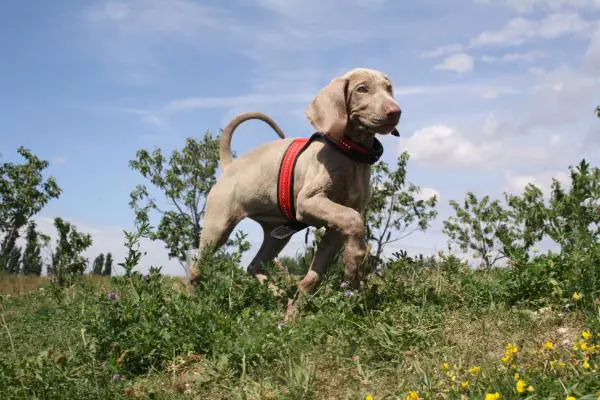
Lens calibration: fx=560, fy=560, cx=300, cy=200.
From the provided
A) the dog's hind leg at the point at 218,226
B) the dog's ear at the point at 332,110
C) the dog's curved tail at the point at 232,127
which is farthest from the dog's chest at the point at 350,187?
the dog's curved tail at the point at 232,127

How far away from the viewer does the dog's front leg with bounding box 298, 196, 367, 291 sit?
4.80 m

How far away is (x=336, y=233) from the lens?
5.35 meters

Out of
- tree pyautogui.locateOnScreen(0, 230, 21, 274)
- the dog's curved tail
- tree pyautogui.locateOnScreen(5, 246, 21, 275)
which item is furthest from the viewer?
tree pyautogui.locateOnScreen(5, 246, 21, 275)

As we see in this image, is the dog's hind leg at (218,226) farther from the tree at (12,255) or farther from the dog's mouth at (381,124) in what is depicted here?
the tree at (12,255)

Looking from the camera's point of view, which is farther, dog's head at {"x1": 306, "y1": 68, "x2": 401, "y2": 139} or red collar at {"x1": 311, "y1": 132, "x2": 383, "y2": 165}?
red collar at {"x1": 311, "y1": 132, "x2": 383, "y2": 165}

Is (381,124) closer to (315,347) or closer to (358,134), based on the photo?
(358,134)

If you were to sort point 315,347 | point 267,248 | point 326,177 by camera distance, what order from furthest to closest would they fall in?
point 267,248 < point 326,177 < point 315,347

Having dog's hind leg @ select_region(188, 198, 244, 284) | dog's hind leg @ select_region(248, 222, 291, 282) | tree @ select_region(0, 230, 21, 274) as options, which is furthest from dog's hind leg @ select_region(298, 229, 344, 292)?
tree @ select_region(0, 230, 21, 274)

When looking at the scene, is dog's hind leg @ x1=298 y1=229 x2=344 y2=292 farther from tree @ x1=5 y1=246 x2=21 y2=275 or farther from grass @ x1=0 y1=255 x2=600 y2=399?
tree @ x1=5 y1=246 x2=21 y2=275

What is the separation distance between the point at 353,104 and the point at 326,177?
724 millimetres

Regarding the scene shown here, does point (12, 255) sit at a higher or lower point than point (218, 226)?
higher

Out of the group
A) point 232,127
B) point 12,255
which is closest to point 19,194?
point 12,255

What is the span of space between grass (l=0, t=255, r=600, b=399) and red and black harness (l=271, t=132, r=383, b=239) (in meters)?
0.80

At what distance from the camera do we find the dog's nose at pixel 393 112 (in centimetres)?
487
